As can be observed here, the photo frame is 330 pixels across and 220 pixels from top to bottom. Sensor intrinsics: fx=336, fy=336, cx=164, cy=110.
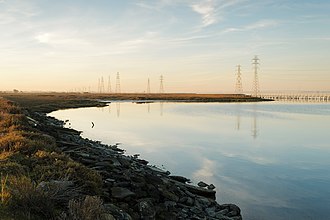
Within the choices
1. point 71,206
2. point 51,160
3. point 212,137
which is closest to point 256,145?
point 212,137

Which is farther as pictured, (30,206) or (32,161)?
(32,161)

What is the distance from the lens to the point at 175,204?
1205 cm

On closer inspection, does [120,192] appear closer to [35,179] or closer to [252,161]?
[35,179]

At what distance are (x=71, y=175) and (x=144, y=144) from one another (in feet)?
66.6

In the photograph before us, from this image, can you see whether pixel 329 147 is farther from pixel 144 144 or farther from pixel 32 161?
pixel 32 161

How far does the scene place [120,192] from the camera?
35.5 feet

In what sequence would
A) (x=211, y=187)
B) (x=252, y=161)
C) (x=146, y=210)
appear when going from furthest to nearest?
(x=252, y=161), (x=211, y=187), (x=146, y=210)

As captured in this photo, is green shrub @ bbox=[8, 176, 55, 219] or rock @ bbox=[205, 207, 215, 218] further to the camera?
rock @ bbox=[205, 207, 215, 218]

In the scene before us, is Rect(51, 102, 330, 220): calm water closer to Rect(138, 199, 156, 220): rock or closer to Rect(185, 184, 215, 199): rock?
Rect(185, 184, 215, 199): rock

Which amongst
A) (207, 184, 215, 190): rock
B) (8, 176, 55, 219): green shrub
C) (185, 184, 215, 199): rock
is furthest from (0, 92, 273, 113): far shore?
(8, 176, 55, 219): green shrub

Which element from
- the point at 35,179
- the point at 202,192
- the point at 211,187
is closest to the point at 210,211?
the point at 202,192

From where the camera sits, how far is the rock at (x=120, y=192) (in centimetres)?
1051

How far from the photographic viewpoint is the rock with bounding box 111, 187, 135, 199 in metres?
10.5

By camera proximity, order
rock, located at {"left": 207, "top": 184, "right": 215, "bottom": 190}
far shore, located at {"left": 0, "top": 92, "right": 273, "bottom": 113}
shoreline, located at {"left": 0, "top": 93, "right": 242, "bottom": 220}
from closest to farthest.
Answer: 1. shoreline, located at {"left": 0, "top": 93, "right": 242, "bottom": 220}
2. rock, located at {"left": 207, "top": 184, "right": 215, "bottom": 190}
3. far shore, located at {"left": 0, "top": 92, "right": 273, "bottom": 113}
